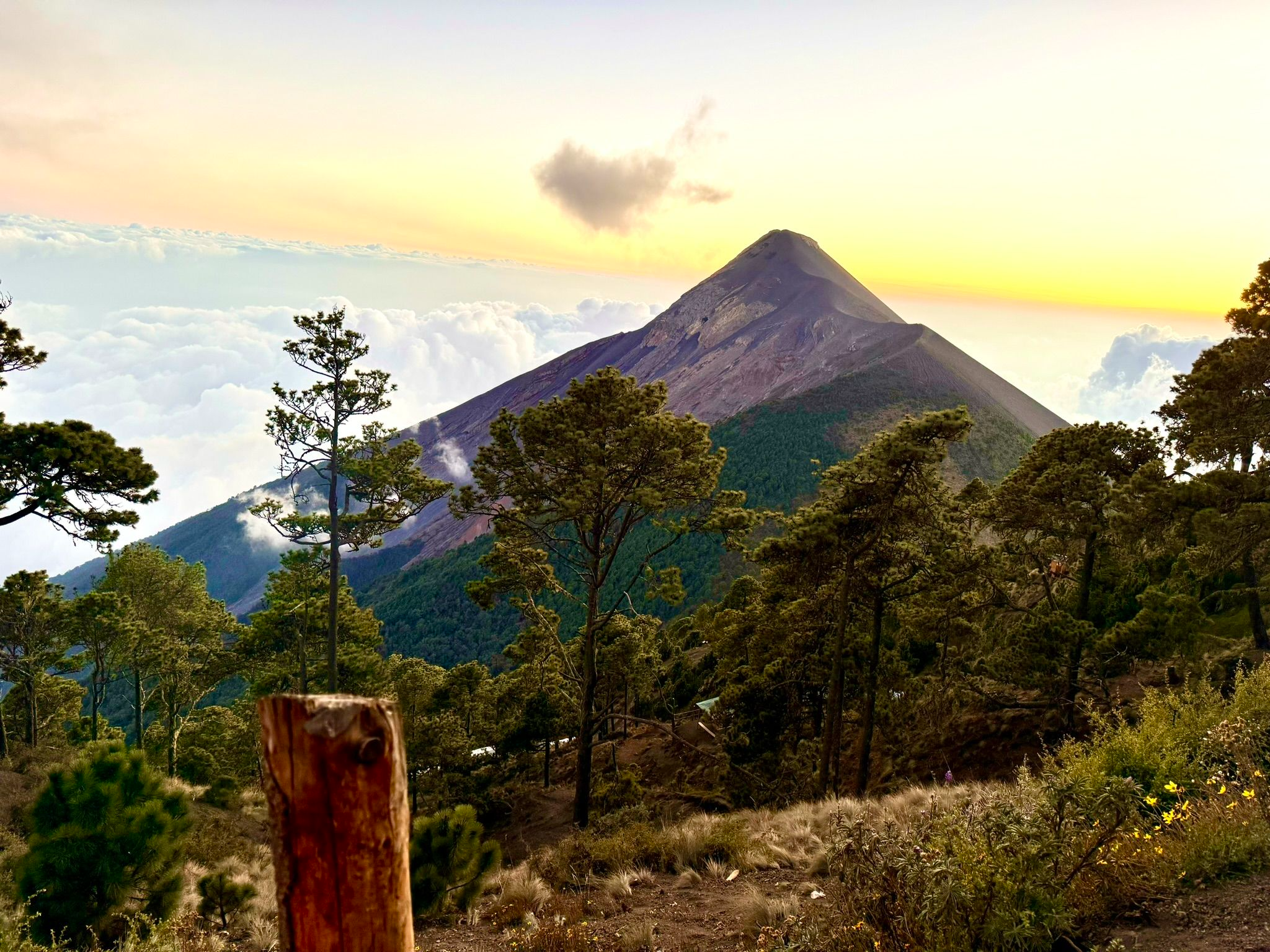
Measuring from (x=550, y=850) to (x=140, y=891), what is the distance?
537 cm

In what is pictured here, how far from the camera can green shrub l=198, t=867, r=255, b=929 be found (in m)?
7.59

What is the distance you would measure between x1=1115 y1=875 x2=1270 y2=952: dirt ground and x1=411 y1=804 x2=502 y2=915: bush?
587 centimetres

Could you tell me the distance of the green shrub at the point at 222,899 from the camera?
7.59m

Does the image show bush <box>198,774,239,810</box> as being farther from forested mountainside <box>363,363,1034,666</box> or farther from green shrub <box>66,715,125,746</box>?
forested mountainside <box>363,363,1034,666</box>

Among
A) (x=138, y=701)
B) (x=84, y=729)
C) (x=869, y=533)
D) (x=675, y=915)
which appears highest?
(x=869, y=533)

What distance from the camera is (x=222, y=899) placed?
25.0ft

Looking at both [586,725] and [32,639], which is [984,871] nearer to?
[586,725]

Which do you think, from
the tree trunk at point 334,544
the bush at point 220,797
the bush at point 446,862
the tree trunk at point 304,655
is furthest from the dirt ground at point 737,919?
the tree trunk at point 304,655

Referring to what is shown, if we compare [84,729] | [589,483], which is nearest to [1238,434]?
[589,483]

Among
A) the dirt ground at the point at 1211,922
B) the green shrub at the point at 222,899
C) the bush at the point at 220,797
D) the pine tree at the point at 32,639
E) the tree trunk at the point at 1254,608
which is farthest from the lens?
the pine tree at the point at 32,639

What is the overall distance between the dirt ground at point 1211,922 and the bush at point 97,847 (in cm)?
728

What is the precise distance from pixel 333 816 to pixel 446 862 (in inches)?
275

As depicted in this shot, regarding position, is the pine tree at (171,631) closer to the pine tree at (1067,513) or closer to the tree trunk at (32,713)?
the tree trunk at (32,713)

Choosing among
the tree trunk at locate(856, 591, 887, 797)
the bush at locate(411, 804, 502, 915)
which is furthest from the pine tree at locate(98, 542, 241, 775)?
the bush at locate(411, 804, 502, 915)
